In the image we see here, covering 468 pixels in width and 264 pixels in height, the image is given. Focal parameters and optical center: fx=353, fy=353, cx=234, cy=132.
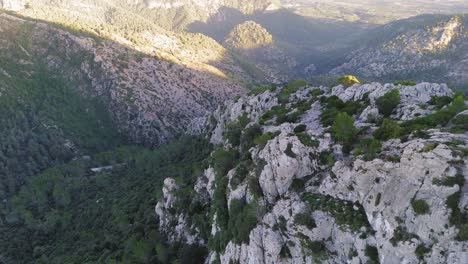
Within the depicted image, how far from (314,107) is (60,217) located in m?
101

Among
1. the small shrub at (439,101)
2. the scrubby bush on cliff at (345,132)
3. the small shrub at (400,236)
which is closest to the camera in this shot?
the small shrub at (400,236)

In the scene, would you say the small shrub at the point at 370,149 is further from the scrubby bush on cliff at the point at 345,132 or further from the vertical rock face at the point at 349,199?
the scrubby bush on cliff at the point at 345,132

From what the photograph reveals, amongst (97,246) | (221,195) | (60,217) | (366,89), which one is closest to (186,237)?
(221,195)

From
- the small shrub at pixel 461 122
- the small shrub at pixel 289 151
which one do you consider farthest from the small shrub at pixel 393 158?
the small shrub at pixel 289 151

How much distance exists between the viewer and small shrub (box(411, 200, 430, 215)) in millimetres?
30297

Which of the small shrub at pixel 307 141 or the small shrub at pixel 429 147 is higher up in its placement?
the small shrub at pixel 429 147

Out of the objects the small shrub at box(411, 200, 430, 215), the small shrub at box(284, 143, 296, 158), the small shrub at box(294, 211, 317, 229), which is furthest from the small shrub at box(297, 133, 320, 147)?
the small shrub at box(411, 200, 430, 215)

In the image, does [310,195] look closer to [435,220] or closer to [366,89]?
[435,220]

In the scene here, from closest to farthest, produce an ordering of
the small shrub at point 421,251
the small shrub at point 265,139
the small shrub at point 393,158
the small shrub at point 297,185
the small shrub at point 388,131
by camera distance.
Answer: the small shrub at point 421,251 → the small shrub at point 393,158 → the small shrub at point 388,131 → the small shrub at point 297,185 → the small shrub at point 265,139

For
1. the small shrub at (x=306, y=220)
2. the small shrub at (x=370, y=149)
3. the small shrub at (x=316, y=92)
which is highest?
the small shrub at (x=370, y=149)

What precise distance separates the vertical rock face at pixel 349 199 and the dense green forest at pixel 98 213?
21.1 meters

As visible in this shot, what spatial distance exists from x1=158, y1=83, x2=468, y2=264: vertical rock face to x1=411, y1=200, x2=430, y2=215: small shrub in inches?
3.1

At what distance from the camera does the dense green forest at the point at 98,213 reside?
8025cm

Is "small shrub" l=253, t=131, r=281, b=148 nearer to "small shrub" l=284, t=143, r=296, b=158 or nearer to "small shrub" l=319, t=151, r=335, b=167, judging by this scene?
"small shrub" l=284, t=143, r=296, b=158
